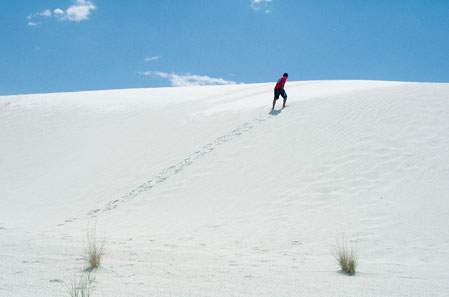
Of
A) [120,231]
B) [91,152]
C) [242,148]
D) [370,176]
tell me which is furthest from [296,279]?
[91,152]

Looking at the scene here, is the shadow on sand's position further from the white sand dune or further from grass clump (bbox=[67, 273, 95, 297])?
grass clump (bbox=[67, 273, 95, 297])

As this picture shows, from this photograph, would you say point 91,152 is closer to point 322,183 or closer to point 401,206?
point 322,183

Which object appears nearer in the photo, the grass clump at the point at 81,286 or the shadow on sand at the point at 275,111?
the grass clump at the point at 81,286

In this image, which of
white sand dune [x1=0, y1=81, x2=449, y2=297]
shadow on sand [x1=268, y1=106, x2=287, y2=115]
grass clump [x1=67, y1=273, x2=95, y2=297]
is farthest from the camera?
shadow on sand [x1=268, y1=106, x2=287, y2=115]

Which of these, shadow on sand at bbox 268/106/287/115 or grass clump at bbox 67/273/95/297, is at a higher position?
shadow on sand at bbox 268/106/287/115

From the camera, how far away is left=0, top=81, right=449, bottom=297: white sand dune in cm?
324

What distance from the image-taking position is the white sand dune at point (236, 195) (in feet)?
10.6

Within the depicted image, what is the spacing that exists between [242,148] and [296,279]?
691cm

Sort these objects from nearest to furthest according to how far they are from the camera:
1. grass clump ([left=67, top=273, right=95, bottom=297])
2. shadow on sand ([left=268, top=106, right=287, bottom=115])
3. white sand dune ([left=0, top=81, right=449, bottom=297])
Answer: grass clump ([left=67, top=273, right=95, bottom=297])
white sand dune ([left=0, top=81, right=449, bottom=297])
shadow on sand ([left=268, top=106, right=287, bottom=115])

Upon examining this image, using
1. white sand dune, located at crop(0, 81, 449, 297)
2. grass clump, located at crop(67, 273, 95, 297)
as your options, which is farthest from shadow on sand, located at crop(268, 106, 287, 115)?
grass clump, located at crop(67, 273, 95, 297)

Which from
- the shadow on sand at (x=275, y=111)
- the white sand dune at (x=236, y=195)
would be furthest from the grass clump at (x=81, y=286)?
the shadow on sand at (x=275, y=111)

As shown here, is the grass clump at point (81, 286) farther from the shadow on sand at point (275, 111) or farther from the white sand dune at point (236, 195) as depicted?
the shadow on sand at point (275, 111)

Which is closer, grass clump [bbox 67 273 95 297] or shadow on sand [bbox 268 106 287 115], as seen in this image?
grass clump [bbox 67 273 95 297]

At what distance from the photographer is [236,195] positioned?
24.9 feet
